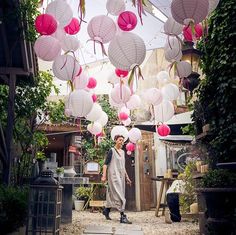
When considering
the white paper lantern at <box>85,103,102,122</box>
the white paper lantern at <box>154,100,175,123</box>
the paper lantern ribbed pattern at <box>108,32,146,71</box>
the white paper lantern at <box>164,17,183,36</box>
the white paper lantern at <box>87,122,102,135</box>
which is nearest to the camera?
the paper lantern ribbed pattern at <box>108,32,146,71</box>

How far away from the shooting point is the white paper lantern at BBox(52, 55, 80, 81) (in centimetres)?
396

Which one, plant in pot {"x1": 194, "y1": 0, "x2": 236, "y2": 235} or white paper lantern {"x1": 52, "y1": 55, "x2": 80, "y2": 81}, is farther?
white paper lantern {"x1": 52, "y1": 55, "x2": 80, "y2": 81}

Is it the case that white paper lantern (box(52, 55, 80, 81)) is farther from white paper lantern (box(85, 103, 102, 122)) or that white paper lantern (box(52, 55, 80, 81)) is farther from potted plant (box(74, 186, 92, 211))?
potted plant (box(74, 186, 92, 211))

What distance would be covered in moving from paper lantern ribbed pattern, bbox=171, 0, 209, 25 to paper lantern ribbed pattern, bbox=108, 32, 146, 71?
1.92 ft

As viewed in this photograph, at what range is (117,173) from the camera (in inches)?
230

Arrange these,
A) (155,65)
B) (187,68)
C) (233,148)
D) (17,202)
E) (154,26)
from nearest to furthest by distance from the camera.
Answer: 1. (17,202)
2. (233,148)
3. (187,68)
4. (154,26)
5. (155,65)

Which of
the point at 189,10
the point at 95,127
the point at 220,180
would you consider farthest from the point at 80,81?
the point at 220,180

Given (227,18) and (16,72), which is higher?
(227,18)

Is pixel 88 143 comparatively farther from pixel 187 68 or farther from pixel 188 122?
pixel 187 68

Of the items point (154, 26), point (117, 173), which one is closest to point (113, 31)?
point (117, 173)

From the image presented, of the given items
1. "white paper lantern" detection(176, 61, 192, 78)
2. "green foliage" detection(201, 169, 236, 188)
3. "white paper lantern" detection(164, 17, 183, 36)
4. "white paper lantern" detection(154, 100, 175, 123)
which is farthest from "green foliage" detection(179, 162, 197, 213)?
"white paper lantern" detection(164, 17, 183, 36)

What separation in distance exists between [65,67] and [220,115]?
2.18 m

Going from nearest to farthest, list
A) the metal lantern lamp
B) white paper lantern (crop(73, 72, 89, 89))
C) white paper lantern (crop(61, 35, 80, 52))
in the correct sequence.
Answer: the metal lantern lamp < white paper lantern (crop(61, 35, 80, 52)) < white paper lantern (crop(73, 72, 89, 89))

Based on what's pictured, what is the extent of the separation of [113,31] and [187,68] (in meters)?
1.26
